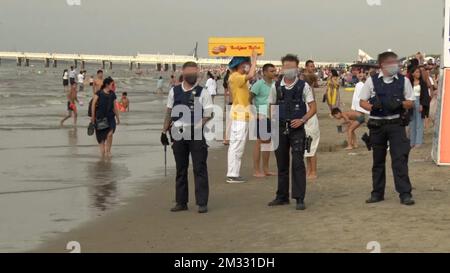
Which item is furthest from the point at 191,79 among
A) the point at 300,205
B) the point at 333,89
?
the point at 333,89

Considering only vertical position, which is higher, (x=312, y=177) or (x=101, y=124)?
(x=101, y=124)

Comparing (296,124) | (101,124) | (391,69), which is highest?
(391,69)

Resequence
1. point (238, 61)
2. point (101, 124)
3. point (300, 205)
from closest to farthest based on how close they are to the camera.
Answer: point (300, 205), point (238, 61), point (101, 124)

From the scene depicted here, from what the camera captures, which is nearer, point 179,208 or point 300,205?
point 300,205

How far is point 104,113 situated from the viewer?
13883 mm

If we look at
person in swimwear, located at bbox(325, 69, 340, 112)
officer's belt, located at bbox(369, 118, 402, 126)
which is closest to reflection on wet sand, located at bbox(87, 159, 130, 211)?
officer's belt, located at bbox(369, 118, 402, 126)

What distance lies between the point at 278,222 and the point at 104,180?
441cm

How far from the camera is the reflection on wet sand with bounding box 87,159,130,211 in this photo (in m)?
9.48

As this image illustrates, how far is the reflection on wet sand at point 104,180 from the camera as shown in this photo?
9484 millimetres

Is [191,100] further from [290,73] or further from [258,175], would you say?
[258,175]
